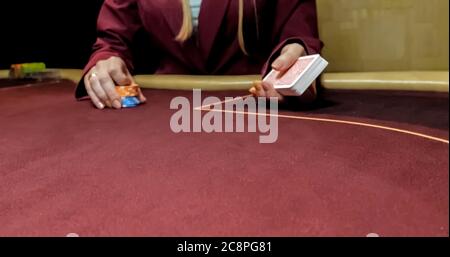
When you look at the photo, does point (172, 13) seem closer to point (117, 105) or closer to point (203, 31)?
point (203, 31)

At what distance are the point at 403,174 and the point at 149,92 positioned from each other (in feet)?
2.84

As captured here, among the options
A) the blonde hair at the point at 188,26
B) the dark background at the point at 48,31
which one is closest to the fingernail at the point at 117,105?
the blonde hair at the point at 188,26

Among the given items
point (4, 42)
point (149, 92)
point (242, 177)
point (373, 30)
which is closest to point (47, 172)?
point (242, 177)

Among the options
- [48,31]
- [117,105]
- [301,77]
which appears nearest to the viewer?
[301,77]

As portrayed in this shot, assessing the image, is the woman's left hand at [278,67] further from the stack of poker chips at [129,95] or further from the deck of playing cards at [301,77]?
the stack of poker chips at [129,95]

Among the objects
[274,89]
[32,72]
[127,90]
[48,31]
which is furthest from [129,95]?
[48,31]

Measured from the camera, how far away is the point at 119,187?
1.80 feet

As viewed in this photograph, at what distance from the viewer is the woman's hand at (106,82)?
106 cm

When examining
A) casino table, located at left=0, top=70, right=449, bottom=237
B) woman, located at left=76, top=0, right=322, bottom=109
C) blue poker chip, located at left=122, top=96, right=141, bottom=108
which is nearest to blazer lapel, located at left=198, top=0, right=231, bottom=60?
woman, located at left=76, top=0, right=322, bottom=109

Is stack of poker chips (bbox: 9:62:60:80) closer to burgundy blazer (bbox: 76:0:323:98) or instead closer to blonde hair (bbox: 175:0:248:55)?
burgundy blazer (bbox: 76:0:323:98)

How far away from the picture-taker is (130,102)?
3.45 ft

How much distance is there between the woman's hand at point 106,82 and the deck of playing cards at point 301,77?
0.34 meters

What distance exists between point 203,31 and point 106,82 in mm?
367
